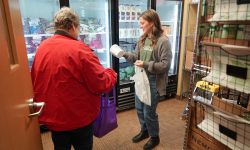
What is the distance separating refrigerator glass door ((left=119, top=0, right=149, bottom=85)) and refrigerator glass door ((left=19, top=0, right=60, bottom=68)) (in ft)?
2.76

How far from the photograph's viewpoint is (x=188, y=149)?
1.44m

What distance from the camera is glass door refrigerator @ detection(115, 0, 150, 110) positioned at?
264 cm

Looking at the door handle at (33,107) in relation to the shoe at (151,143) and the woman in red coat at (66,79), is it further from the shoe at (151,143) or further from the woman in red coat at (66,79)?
the shoe at (151,143)

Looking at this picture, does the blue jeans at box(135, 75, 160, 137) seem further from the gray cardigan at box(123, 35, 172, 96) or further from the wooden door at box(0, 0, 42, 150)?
the wooden door at box(0, 0, 42, 150)

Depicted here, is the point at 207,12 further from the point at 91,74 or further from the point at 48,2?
the point at 48,2

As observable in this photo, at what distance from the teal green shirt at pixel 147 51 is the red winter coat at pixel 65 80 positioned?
0.70 meters

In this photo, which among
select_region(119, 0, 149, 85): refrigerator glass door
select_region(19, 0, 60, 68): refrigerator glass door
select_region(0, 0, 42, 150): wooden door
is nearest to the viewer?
select_region(0, 0, 42, 150): wooden door

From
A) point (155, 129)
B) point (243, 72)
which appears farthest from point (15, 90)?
point (155, 129)

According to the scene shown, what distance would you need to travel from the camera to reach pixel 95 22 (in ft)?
8.44

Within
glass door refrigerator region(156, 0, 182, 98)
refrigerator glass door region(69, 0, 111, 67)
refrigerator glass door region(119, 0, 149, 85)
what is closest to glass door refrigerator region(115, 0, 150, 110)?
refrigerator glass door region(119, 0, 149, 85)

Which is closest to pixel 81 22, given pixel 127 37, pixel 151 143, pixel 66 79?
pixel 127 37

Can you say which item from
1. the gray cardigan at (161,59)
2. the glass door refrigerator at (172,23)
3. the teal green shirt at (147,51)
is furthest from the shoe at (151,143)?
the glass door refrigerator at (172,23)

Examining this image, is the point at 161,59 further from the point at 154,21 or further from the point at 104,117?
the point at 104,117

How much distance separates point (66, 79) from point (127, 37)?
69.5 inches
